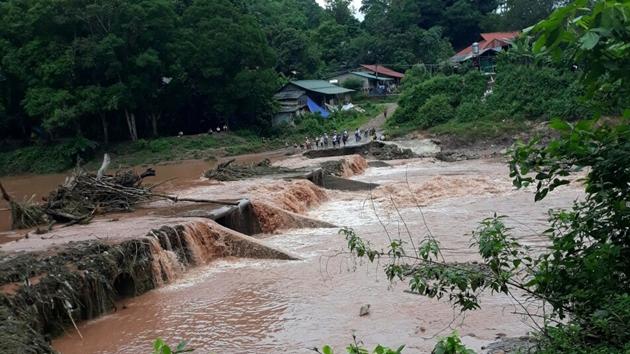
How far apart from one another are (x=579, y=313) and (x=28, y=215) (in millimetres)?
14013

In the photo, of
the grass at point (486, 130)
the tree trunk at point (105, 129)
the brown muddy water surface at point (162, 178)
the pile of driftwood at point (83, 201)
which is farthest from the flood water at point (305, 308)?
the tree trunk at point (105, 129)

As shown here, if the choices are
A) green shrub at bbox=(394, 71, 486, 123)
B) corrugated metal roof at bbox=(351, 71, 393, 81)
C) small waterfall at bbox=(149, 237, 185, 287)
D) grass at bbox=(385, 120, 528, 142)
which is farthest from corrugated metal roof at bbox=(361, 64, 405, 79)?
small waterfall at bbox=(149, 237, 185, 287)

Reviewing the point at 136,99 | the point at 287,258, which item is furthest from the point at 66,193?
the point at 136,99

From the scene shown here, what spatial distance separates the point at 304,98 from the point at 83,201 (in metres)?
33.0

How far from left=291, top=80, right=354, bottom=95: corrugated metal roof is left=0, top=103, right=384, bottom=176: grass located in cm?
842

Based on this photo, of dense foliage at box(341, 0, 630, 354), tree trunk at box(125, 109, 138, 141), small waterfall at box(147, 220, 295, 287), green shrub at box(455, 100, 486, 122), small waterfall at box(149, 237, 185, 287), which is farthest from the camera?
tree trunk at box(125, 109, 138, 141)

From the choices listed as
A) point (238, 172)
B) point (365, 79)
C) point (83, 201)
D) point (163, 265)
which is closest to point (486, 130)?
point (238, 172)

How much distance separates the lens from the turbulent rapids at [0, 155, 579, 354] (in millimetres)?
8648

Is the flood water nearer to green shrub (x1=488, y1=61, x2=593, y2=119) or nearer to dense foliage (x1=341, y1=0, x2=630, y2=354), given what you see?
dense foliage (x1=341, y1=0, x2=630, y2=354)

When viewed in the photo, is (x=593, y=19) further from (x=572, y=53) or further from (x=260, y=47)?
(x=260, y=47)

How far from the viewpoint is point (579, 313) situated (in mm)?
4191

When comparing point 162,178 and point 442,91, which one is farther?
point 442,91

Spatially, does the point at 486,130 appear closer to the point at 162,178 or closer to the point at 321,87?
the point at 321,87

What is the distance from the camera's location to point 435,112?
38938mm
